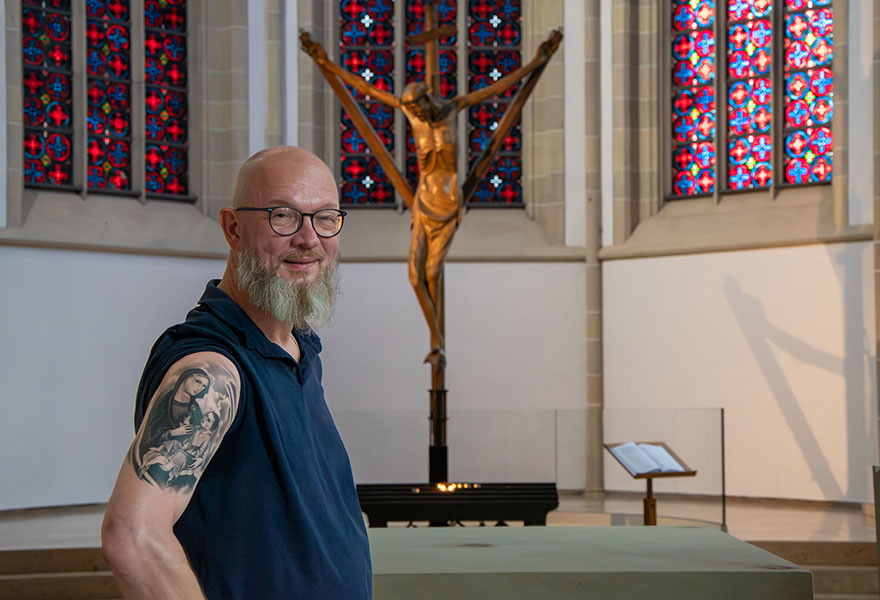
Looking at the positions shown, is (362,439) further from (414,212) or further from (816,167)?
(816,167)

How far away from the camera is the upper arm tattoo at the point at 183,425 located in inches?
45.3

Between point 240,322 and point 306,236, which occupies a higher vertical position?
point 306,236

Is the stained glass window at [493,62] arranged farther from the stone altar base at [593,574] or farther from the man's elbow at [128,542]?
the man's elbow at [128,542]

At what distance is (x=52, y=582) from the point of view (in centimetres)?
611

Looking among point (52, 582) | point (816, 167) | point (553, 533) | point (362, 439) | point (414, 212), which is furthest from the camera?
point (816, 167)

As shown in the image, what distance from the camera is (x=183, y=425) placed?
116cm

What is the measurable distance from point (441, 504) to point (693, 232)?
Answer: 3.98 meters

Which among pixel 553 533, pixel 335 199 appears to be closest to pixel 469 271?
pixel 553 533

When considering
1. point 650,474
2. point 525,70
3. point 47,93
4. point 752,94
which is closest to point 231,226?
point 650,474

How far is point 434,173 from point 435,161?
78 mm

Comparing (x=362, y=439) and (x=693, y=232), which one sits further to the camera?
(x=693, y=232)

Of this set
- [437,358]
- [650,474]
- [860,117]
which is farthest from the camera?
[860,117]

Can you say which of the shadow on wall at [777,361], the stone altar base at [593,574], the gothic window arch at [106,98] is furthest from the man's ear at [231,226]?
the gothic window arch at [106,98]

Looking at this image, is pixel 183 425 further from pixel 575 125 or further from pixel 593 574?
pixel 575 125
